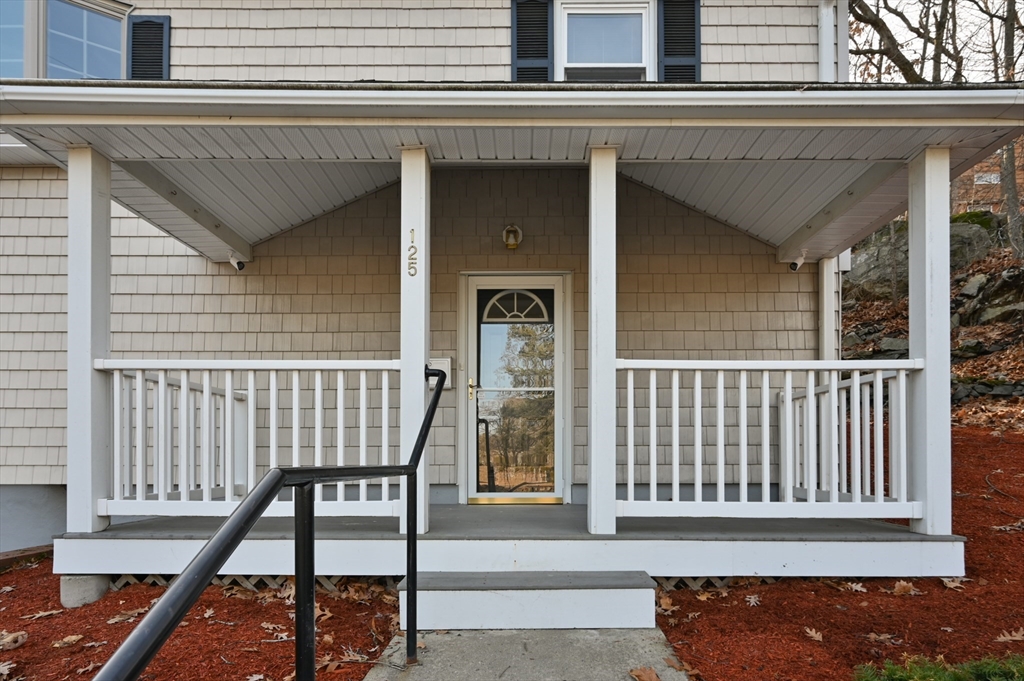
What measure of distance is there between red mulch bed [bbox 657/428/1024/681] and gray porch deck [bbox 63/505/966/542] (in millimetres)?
283

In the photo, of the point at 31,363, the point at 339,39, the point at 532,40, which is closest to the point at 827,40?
the point at 532,40

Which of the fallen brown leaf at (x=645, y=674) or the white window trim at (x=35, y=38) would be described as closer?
the fallen brown leaf at (x=645, y=674)

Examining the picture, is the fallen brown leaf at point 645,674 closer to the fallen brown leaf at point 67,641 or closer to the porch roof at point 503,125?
the porch roof at point 503,125

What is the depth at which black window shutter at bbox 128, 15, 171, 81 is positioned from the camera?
20.0 feet

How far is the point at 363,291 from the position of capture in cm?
603

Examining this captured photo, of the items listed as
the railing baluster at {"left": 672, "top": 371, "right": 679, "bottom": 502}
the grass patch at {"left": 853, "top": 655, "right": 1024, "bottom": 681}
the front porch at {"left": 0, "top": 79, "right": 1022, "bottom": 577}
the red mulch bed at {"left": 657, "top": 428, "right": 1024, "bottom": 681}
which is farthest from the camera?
the railing baluster at {"left": 672, "top": 371, "right": 679, "bottom": 502}

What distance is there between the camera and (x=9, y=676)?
3.48m

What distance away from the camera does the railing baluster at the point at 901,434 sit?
4129 millimetres

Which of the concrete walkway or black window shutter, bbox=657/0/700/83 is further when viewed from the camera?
black window shutter, bbox=657/0/700/83

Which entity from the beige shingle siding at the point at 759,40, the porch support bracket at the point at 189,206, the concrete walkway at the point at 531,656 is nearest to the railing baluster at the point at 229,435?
the porch support bracket at the point at 189,206

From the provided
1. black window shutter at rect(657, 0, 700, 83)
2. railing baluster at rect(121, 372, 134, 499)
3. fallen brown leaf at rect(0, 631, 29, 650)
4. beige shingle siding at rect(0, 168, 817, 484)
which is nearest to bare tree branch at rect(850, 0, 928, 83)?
black window shutter at rect(657, 0, 700, 83)

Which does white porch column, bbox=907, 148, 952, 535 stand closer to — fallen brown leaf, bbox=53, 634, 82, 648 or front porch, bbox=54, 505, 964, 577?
front porch, bbox=54, 505, 964, 577

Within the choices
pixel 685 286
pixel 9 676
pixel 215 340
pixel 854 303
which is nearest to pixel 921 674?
pixel 685 286

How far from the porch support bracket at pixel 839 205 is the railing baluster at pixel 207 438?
4099mm
